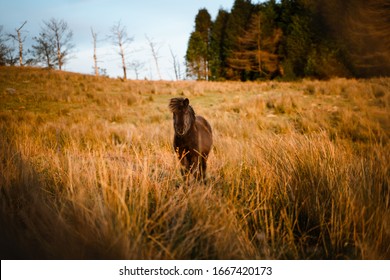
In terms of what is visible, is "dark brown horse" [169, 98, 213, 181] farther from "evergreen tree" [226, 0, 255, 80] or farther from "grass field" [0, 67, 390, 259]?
"evergreen tree" [226, 0, 255, 80]

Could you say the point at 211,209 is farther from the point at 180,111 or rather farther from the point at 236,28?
the point at 236,28

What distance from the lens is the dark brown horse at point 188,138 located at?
273 centimetres

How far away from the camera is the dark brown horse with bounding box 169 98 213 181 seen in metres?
2.73

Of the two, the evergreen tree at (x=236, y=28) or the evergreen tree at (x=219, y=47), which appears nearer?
the evergreen tree at (x=236, y=28)

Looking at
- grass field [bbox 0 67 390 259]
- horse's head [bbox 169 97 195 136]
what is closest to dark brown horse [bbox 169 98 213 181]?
horse's head [bbox 169 97 195 136]

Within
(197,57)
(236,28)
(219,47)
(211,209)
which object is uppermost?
(236,28)

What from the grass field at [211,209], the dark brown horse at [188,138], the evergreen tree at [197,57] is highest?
the evergreen tree at [197,57]

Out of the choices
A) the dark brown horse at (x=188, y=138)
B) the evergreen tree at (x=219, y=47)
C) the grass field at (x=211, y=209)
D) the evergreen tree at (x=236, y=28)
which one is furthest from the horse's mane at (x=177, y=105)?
the evergreen tree at (x=219, y=47)

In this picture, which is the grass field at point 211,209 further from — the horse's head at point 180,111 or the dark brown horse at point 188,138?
the horse's head at point 180,111

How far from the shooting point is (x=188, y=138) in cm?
310

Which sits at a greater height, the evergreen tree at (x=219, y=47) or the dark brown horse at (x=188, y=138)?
the evergreen tree at (x=219, y=47)

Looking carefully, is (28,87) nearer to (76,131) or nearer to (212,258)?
(76,131)

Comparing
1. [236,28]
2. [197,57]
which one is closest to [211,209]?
[197,57]

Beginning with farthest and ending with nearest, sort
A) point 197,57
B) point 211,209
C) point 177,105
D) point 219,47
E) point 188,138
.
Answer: point 219,47
point 197,57
point 188,138
point 177,105
point 211,209
